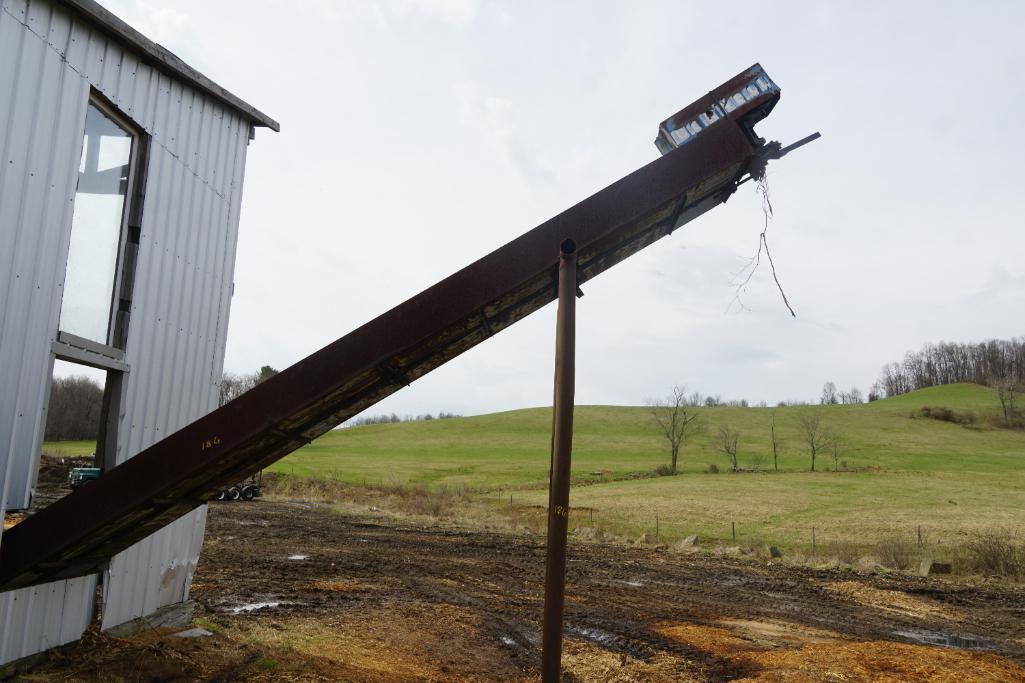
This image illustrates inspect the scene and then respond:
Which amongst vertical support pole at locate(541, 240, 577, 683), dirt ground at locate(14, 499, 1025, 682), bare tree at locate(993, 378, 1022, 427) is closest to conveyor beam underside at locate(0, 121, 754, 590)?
vertical support pole at locate(541, 240, 577, 683)

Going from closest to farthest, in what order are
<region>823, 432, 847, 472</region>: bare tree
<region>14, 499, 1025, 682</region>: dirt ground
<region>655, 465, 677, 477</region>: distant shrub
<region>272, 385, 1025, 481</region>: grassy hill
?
<region>14, 499, 1025, 682</region>: dirt ground < <region>655, 465, 677, 477</region>: distant shrub < <region>272, 385, 1025, 481</region>: grassy hill < <region>823, 432, 847, 472</region>: bare tree

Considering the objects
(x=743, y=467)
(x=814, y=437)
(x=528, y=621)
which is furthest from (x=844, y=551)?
(x=814, y=437)

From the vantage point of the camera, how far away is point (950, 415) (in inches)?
3482

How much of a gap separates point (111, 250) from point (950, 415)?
10179 centimetres

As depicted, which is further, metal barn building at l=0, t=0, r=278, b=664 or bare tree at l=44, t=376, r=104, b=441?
bare tree at l=44, t=376, r=104, b=441

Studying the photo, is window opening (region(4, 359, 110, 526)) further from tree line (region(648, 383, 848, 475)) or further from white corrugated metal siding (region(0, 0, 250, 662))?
tree line (region(648, 383, 848, 475))

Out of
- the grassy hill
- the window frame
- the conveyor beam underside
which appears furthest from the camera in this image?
the grassy hill

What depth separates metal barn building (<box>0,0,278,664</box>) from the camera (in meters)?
5.25

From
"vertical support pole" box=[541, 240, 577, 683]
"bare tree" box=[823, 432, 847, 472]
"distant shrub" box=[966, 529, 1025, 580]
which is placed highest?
"bare tree" box=[823, 432, 847, 472]

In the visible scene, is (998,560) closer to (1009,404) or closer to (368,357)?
(368,357)

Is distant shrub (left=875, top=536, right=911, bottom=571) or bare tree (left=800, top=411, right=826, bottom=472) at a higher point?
bare tree (left=800, top=411, right=826, bottom=472)

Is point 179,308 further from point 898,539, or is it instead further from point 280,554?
point 898,539

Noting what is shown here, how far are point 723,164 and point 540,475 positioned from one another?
52062mm

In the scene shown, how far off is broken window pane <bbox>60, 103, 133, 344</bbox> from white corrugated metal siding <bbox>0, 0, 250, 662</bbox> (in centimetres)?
23
